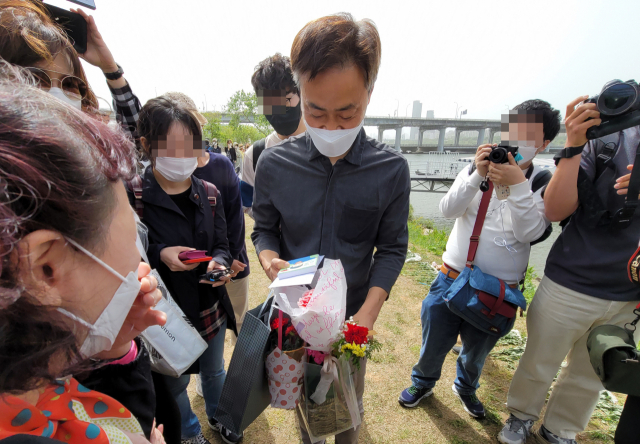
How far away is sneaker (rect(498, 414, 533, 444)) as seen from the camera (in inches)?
87.7

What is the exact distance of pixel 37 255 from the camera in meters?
0.57

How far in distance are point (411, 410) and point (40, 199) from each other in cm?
287

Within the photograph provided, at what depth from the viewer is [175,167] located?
180cm

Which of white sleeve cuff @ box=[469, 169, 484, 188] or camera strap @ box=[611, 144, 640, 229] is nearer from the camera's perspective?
camera strap @ box=[611, 144, 640, 229]

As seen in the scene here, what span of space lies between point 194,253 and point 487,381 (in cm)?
289

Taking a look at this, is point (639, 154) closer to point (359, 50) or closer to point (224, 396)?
point (359, 50)

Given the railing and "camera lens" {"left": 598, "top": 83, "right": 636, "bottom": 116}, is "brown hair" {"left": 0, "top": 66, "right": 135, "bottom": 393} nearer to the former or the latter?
"camera lens" {"left": 598, "top": 83, "right": 636, "bottom": 116}

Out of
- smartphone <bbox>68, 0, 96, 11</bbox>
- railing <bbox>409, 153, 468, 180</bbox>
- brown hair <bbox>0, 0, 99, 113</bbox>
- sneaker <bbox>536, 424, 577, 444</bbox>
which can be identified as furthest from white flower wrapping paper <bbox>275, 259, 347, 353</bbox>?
→ railing <bbox>409, 153, 468, 180</bbox>

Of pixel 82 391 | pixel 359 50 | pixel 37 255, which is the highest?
pixel 359 50

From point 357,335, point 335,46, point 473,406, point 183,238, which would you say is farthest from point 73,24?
point 473,406

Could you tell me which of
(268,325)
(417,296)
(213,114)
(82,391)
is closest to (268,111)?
(268,325)

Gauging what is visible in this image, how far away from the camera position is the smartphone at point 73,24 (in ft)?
5.49

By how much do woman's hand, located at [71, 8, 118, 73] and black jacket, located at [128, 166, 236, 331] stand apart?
79 centimetres

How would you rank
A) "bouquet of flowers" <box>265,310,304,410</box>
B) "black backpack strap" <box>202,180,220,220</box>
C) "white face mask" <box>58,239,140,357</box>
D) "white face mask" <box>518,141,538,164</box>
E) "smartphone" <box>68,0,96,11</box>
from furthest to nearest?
"white face mask" <box>518,141,538,164</box>, "black backpack strap" <box>202,180,220,220</box>, "smartphone" <box>68,0,96,11</box>, "bouquet of flowers" <box>265,310,304,410</box>, "white face mask" <box>58,239,140,357</box>
